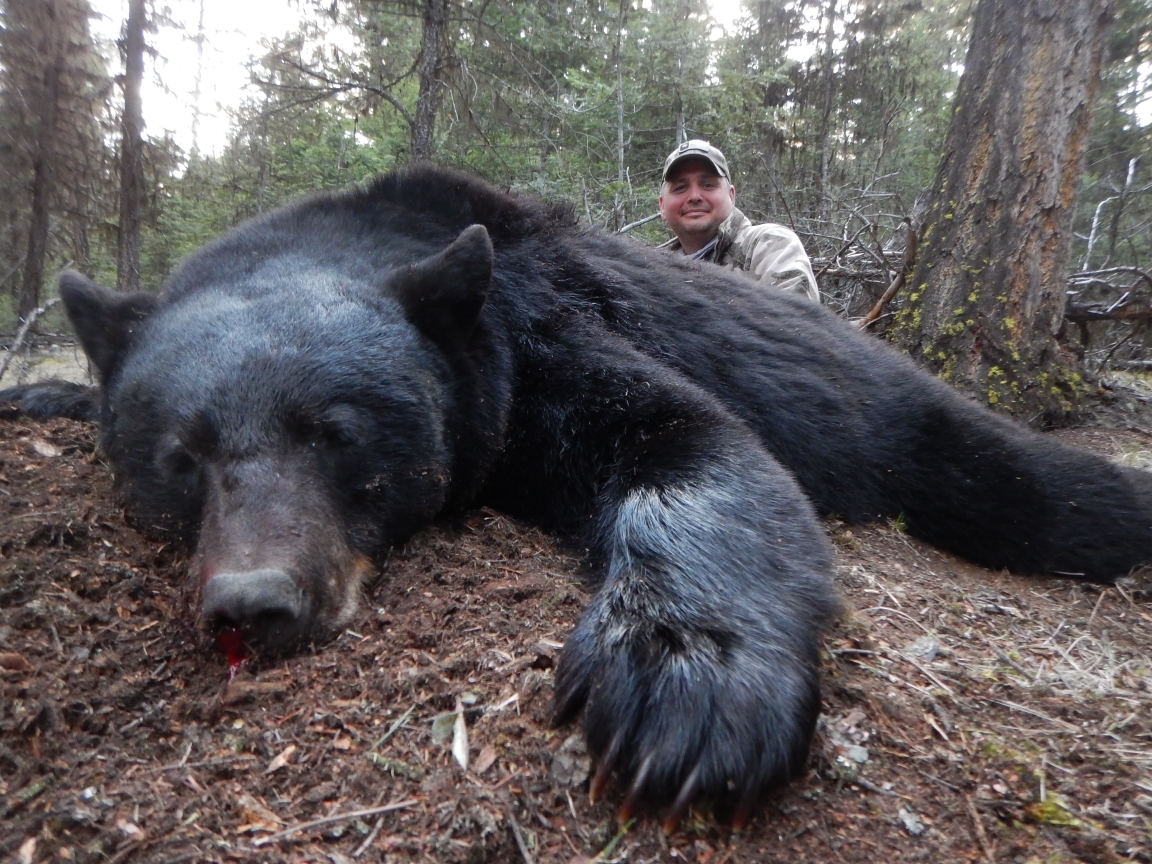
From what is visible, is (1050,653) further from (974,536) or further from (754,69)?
(754,69)

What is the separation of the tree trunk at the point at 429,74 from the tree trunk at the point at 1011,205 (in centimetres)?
463

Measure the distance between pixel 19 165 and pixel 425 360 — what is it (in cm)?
807

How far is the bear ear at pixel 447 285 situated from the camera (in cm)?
274

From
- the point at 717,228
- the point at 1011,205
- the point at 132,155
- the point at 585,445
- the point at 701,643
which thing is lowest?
the point at 701,643

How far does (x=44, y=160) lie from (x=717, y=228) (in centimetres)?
688

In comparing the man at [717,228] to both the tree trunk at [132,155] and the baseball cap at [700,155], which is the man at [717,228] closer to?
the baseball cap at [700,155]

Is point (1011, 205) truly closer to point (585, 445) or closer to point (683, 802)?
point (585, 445)

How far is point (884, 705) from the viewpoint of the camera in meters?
1.83

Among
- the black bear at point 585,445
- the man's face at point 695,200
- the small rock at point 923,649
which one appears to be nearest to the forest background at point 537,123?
the man's face at point 695,200

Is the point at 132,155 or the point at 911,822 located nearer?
the point at 911,822

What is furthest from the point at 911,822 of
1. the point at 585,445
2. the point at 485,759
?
A: the point at 585,445

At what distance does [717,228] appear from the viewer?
6.89 m

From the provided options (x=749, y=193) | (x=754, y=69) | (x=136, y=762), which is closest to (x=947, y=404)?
(x=136, y=762)

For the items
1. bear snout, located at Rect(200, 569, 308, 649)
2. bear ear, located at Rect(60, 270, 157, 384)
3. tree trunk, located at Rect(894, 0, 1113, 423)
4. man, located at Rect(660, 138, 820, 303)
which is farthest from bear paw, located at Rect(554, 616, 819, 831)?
man, located at Rect(660, 138, 820, 303)
